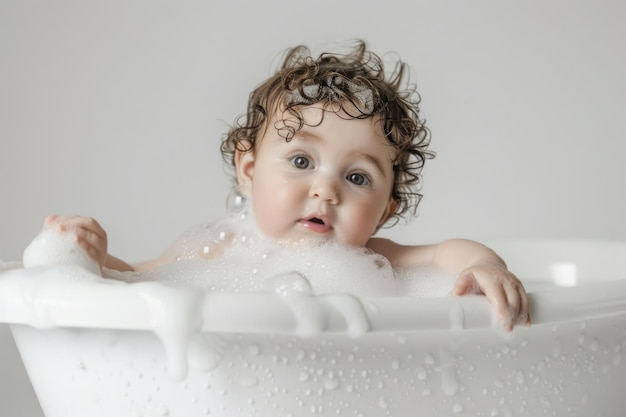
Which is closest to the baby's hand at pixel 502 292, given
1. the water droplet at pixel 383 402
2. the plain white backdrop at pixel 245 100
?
the water droplet at pixel 383 402

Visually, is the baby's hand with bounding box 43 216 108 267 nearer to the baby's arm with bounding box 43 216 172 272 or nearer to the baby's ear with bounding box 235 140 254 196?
the baby's arm with bounding box 43 216 172 272

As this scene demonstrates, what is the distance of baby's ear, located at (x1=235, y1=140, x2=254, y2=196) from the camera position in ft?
5.17

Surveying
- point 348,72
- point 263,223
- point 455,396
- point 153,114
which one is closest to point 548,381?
point 455,396

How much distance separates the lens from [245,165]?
159cm

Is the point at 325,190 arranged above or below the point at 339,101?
below

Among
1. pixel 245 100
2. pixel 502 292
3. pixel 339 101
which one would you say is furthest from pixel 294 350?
pixel 245 100

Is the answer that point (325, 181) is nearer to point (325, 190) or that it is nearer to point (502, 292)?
point (325, 190)

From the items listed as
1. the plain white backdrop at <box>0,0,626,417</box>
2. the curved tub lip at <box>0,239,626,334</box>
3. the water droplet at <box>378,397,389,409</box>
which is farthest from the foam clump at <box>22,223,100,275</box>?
the plain white backdrop at <box>0,0,626,417</box>

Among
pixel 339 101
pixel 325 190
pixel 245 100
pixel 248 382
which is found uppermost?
pixel 245 100

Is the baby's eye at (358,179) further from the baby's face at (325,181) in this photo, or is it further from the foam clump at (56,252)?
the foam clump at (56,252)

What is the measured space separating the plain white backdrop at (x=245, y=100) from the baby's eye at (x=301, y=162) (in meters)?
1.08

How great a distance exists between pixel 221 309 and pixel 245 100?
1.77 m

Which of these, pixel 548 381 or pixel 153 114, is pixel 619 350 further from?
pixel 153 114

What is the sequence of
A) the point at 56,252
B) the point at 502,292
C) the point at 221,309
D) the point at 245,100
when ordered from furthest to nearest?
the point at 245,100
the point at 56,252
the point at 502,292
the point at 221,309
